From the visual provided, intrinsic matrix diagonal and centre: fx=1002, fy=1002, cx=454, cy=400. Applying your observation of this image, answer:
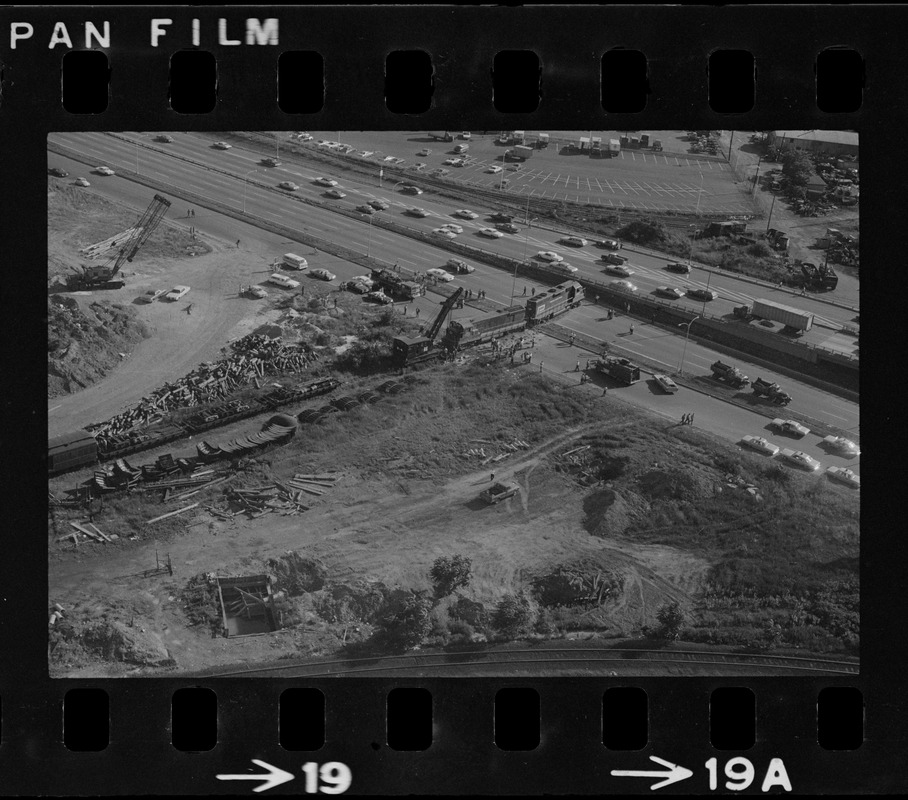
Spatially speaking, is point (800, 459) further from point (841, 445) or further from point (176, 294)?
point (176, 294)

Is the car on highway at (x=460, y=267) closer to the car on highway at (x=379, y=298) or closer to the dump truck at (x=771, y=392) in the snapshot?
the car on highway at (x=379, y=298)

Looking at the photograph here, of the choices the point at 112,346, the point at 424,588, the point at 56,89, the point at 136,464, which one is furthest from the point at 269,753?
the point at 56,89

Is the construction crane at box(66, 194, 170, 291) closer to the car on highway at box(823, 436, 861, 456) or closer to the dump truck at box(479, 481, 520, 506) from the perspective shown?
Result: the dump truck at box(479, 481, 520, 506)

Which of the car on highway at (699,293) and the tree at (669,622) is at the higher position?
the car on highway at (699,293)

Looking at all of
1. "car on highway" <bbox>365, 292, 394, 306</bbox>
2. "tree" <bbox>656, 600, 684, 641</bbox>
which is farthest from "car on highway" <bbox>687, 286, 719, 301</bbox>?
A: "tree" <bbox>656, 600, 684, 641</bbox>

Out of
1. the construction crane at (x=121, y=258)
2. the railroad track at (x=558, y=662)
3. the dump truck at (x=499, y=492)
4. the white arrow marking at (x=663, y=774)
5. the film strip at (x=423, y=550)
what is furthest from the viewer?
the construction crane at (x=121, y=258)

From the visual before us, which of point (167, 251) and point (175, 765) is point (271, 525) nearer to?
point (175, 765)

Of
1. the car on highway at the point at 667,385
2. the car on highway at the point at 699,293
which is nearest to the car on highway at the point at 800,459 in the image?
the car on highway at the point at 667,385

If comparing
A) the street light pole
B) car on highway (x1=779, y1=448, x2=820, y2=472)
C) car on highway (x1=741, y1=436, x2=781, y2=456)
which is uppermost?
the street light pole

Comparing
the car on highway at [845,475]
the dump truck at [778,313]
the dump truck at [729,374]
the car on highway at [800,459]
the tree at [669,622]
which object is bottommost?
the tree at [669,622]
